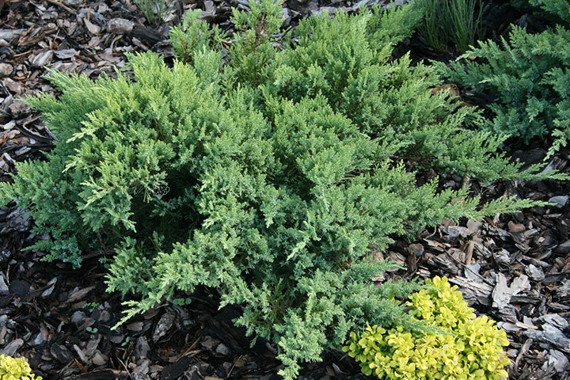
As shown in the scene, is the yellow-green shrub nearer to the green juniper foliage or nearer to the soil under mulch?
the soil under mulch

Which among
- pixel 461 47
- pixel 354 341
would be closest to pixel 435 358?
pixel 354 341

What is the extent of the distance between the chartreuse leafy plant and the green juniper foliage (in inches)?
54.2

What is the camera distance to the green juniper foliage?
389 centimetres

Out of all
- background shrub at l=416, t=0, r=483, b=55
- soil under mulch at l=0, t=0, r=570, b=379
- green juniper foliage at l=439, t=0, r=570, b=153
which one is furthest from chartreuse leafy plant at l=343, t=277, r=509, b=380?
background shrub at l=416, t=0, r=483, b=55

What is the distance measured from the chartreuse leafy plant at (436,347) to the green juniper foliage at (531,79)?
1376 millimetres

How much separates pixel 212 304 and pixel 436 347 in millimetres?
1167

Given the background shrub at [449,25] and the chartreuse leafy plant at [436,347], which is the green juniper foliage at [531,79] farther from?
the chartreuse leafy plant at [436,347]

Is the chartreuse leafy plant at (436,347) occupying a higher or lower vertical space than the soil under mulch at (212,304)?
higher

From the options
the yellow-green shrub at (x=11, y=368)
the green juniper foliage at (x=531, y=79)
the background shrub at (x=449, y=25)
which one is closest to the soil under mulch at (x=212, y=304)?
the green juniper foliage at (x=531, y=79)

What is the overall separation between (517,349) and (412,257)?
2.35ft

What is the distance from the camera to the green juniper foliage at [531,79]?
3893 mm

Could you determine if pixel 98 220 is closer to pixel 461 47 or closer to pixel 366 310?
pixel 366 310

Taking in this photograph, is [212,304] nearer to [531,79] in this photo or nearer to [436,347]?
[436,347]

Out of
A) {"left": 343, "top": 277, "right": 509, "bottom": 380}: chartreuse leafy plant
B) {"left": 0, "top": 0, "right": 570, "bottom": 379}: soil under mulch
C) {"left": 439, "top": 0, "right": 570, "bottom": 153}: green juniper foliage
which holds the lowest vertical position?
{"left": 0, "top": 0, "right": 570, "bottom": 379}: soil under mulch
